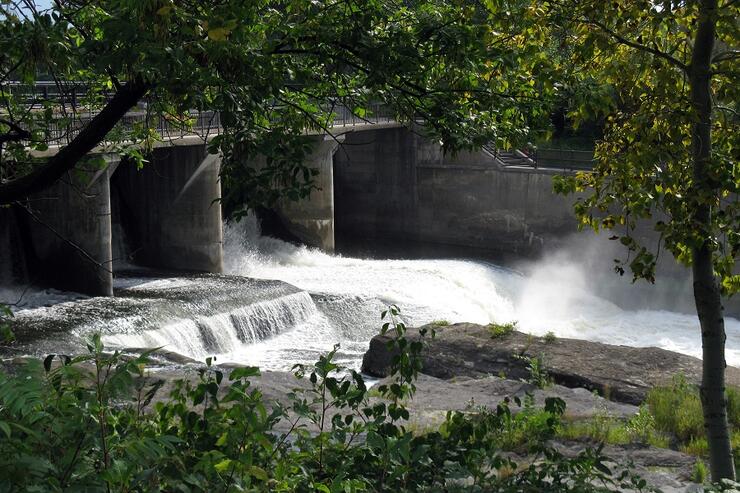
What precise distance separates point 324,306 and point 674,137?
57.5 ft

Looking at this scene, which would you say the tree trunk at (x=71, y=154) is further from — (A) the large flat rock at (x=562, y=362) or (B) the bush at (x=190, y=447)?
(A) the large flat rock at (x=562, y=362)

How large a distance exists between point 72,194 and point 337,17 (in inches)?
652

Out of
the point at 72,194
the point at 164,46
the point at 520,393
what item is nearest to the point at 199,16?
the point at 164,46

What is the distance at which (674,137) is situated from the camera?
19.3 ft

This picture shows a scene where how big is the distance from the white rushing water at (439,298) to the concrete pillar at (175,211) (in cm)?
196

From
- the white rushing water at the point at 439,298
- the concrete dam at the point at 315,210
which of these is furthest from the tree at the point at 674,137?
the white rushing water at the point at 439,298

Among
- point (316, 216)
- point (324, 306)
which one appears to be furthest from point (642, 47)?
point (316, 216)

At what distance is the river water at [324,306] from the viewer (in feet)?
62.7

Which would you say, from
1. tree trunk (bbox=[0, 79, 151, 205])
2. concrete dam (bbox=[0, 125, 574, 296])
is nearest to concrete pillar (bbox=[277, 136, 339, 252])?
concrete dam (bbox=[0, 125, 574, 296])

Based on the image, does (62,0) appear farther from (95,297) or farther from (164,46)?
(95,297)

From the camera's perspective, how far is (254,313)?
21.0 m

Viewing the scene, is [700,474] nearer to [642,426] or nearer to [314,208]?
[642,426]

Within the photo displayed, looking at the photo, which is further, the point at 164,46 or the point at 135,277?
the point at 135,277

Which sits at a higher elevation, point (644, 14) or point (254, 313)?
point (644, 14)
